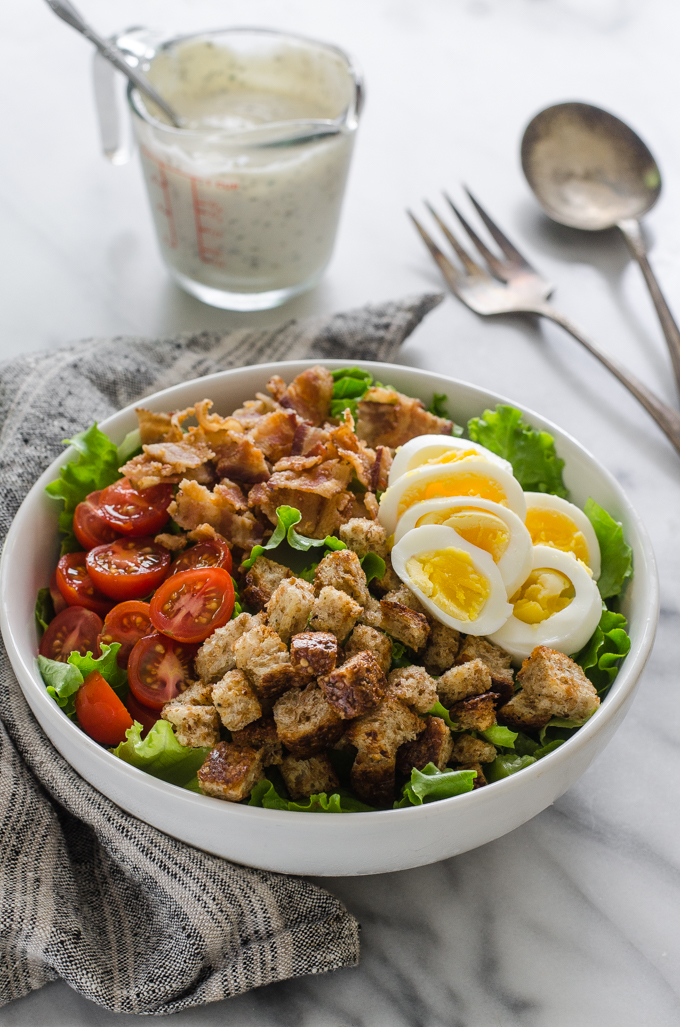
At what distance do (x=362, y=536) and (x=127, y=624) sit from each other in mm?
502

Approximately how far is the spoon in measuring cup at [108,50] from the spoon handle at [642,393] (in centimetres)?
145

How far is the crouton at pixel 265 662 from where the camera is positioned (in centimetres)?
158

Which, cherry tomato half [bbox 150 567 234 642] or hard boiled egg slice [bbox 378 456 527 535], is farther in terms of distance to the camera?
hard boiled egg slice [bbox 378 456 527 535]

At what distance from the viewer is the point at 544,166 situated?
11.5 ft

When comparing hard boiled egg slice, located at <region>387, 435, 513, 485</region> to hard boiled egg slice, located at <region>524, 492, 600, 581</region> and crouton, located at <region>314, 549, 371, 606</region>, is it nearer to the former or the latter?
hard boiled egg slice, located at <region>524, 492, 600, 581</region>

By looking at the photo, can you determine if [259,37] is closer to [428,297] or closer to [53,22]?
[428,297]

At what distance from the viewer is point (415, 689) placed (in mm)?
1638

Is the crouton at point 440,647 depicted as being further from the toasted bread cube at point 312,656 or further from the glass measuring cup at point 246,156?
the glass measuring cup at point 246,156

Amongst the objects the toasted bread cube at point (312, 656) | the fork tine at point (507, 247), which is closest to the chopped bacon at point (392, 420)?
the toasted bread cube at point (312, 656)

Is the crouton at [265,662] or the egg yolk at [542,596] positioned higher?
the crouton at [265,662]

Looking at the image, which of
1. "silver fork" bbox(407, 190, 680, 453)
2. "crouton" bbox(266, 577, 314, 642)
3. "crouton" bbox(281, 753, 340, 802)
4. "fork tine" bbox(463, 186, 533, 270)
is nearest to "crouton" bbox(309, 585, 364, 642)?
"crouton" bbox(266, 577, 314, 642)

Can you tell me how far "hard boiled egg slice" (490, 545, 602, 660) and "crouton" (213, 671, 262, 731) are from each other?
1.70ft

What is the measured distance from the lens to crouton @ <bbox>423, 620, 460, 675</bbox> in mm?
1768

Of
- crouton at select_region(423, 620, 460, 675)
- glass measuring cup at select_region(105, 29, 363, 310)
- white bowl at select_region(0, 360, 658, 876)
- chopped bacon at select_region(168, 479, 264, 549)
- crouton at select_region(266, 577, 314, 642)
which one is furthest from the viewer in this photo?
glass measuring cup at select_region(105, 29, 363, 310)
